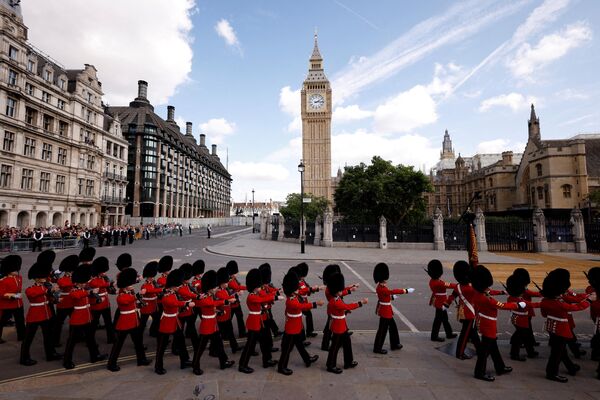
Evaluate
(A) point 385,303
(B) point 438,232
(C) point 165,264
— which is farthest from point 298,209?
(A) point 385,303

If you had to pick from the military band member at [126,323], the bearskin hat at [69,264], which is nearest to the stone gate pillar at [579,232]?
the military band member at [126,323]

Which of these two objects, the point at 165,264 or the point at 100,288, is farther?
the point at 165,264

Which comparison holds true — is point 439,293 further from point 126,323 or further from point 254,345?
A: point 126,323

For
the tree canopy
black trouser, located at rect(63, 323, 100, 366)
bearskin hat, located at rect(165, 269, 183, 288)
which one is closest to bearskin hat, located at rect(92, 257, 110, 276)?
black trouser, located at rect(63, 323, 100, 366)

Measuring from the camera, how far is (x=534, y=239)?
24.3m

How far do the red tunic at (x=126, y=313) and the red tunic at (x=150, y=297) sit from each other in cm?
61

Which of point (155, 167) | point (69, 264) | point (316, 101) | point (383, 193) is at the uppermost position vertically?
point (316, 101)

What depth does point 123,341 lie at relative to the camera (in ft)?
16.8

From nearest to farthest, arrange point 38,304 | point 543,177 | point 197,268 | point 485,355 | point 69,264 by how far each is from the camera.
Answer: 1. point 485,355
2. point 38,304
3. point 69,264
4. point 197,268
5. point 543,177

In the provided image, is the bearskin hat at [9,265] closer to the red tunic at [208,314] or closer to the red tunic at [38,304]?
the red tunic at [38,304]

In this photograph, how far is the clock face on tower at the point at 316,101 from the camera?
327 feet

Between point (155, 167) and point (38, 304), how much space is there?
190 ft

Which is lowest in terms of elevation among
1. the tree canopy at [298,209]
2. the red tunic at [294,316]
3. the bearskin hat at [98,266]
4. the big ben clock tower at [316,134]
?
the red tunic at [294,316]

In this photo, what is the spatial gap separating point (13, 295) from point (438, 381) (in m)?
7.75
